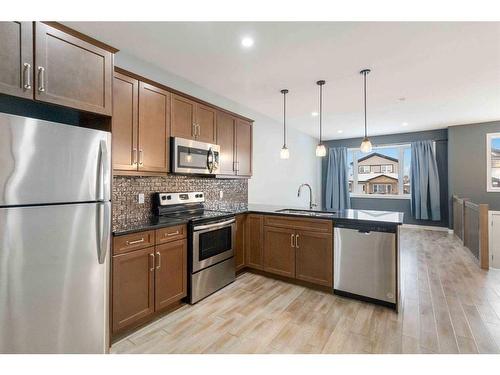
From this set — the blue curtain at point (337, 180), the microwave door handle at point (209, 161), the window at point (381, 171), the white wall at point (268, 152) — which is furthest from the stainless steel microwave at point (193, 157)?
the window at point (381, 171)

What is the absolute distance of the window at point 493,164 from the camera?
5.77 m

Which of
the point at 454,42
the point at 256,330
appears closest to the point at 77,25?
the point at 256,330

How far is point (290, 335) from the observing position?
7.06 feet

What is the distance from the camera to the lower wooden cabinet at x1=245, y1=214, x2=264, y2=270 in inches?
137

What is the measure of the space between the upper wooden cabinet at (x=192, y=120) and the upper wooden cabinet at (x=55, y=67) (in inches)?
37.0

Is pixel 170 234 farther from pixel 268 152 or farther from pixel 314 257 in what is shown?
pixel 268 152

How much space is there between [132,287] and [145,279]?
0.12m

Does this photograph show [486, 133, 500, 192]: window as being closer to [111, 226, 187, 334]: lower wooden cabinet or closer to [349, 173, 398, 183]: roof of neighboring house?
[349, 173, 398, 183]: roof of neighboring house

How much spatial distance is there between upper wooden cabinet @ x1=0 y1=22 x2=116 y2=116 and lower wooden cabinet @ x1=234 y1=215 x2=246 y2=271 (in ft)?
6.75

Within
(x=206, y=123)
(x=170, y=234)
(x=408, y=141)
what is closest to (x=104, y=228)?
(x=170, y=234)

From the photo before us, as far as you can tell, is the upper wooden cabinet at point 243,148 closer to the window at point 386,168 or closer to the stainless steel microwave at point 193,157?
the stainless steel microwave at point 193,157

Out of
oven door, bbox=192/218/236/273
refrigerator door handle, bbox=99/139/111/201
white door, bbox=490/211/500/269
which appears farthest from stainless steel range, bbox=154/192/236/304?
white door, bbox=490/211/500/269

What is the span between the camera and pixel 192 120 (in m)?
3.09

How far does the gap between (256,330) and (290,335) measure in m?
0.30
